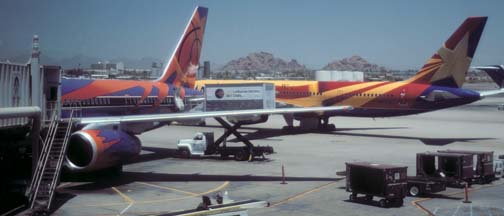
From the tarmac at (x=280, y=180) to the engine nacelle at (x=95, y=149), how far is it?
1.28 metres

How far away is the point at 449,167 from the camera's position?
1040 inches

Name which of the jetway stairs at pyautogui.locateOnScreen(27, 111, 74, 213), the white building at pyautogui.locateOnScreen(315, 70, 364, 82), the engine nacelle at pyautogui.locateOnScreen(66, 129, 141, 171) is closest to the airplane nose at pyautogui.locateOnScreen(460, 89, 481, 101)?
the engine nacelle at pyautogui.locateOnScreen(66, 129, 141, 171)

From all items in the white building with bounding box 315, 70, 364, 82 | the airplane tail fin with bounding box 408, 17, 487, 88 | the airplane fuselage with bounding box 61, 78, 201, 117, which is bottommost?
the airplane fuselage with bounding box 61, 78, 201, 117

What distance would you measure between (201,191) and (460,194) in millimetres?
11015

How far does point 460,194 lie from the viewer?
79.2 ft

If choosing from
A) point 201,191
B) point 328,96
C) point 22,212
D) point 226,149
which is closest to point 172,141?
point 226,149

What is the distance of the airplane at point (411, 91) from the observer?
4300 centimetres

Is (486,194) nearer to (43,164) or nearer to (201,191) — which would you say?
(201,191)

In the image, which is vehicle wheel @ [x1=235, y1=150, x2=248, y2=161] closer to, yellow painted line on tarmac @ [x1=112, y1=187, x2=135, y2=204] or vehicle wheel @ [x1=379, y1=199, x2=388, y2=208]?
yellow painted line on tarmac @ [x1=112, y1=187, x2=135, y2=204]

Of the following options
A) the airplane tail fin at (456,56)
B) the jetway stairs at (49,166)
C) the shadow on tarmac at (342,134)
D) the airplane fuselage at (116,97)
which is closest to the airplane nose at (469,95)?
the airplane tail fin at (456,56)

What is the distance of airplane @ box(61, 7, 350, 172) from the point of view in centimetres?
2409

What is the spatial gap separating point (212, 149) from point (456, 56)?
20250 mm

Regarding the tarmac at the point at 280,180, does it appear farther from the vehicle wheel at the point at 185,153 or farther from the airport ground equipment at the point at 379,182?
the vehicle wheel at the point at 185,153

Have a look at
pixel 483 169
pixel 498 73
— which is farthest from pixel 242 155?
pixel 498 73
